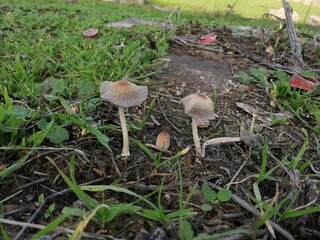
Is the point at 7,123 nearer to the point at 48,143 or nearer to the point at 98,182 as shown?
the point at 48,143

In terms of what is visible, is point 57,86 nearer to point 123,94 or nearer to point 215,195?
point 123,94

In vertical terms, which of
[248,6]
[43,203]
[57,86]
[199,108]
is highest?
[199,108]

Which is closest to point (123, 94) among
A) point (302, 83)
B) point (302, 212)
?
point (302, 212)

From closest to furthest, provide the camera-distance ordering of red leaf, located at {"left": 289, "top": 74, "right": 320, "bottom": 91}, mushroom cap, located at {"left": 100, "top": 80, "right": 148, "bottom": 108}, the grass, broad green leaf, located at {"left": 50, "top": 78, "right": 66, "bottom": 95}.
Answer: mushroom cap, located at {"left": 100, "top": 80, "right": 148, "bottom": 108}
broad green leaf, located at {"left": 50, "top": 78, "right": 66, "bottom": 95}
red leaf, located at {"left": 289, "top": 74, "right": 320, "bottom": 91}
the grass

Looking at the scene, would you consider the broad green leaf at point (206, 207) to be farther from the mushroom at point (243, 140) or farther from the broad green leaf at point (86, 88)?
the broad green leaf at point (86, 88)

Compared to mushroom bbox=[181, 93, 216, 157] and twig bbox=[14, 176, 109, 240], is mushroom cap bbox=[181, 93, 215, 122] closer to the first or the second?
mushroom bbox=[181, 93, 216, 157]

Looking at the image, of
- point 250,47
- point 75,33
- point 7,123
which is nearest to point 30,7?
point 75,33

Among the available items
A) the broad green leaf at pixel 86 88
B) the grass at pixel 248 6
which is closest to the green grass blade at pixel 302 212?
the broad green leaf at pixel 86 88

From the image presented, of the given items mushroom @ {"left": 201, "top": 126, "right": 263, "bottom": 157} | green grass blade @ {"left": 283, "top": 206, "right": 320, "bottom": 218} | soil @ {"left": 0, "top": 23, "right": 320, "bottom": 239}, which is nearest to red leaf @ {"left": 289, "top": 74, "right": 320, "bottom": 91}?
soil @ {"left": 0, "top": 23, "right": 320, "bottom": 239}
